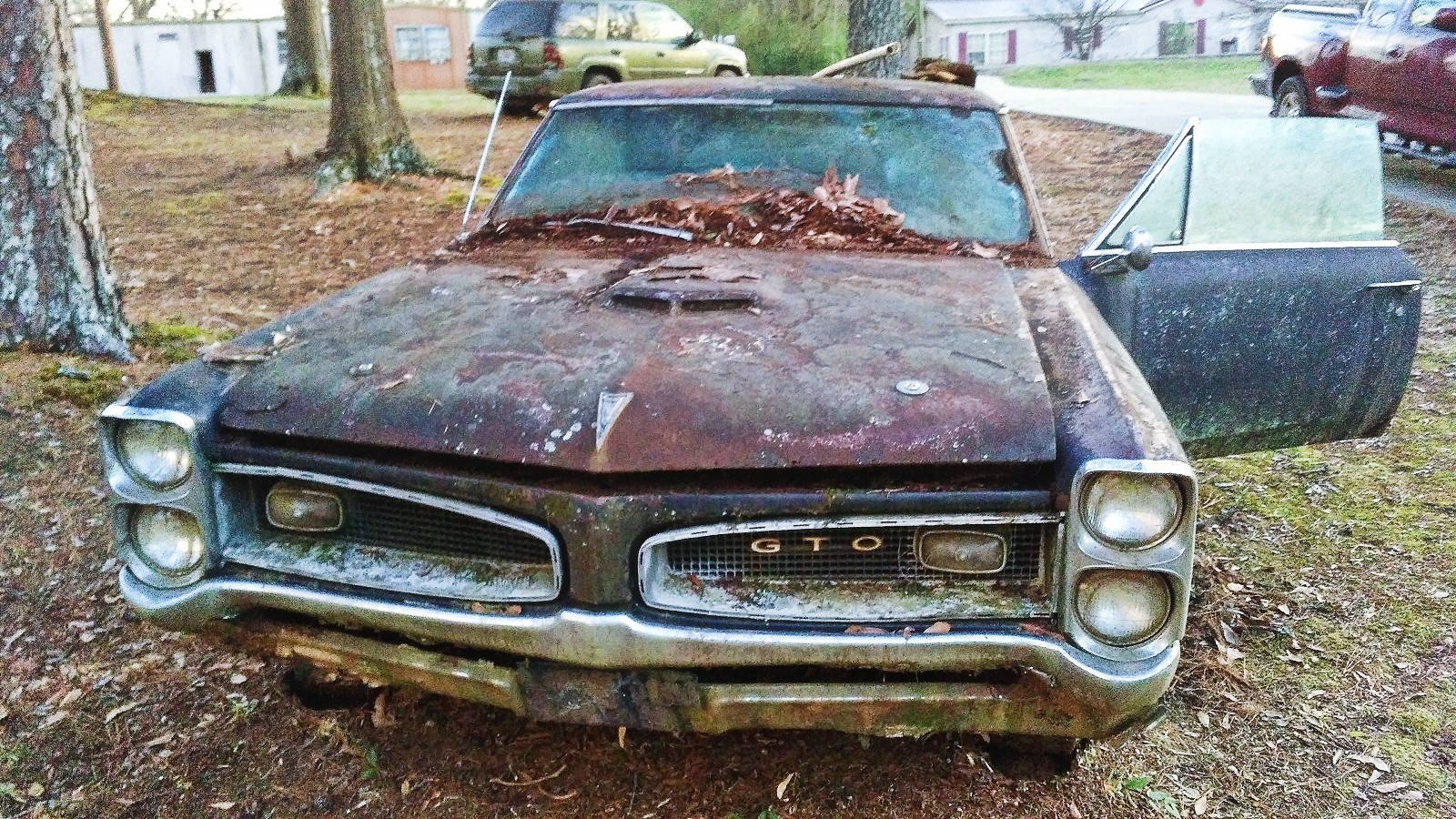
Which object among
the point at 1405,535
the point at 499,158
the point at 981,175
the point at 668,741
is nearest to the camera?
the point at 668,741

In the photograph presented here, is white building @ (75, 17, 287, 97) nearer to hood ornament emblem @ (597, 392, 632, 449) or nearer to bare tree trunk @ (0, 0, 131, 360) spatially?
bare tree trunk @ (0, 0, 131, 360)

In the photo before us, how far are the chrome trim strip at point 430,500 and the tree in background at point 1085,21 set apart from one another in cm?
4076

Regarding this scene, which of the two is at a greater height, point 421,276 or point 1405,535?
point 421,276

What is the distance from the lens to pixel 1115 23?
4012 cm

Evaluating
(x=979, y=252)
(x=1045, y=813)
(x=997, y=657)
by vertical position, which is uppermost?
(x=979, y=252)

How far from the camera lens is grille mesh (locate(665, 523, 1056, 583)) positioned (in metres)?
2.39

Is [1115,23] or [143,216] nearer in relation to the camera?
[143,216]

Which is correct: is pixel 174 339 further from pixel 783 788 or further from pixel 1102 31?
pixel 1102 31

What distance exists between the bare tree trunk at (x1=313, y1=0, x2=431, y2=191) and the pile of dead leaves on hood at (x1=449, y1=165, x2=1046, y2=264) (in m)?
6.83

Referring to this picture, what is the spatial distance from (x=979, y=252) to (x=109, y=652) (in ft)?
9.56

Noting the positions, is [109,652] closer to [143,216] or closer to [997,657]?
[997,657]

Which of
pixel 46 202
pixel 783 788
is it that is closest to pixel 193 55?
→ pixel 46 202

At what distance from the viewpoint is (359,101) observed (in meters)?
10.1

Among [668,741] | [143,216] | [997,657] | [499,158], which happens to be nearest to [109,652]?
[668,741]
